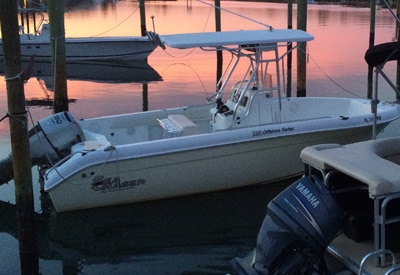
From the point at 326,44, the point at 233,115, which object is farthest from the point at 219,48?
the point at 326,44

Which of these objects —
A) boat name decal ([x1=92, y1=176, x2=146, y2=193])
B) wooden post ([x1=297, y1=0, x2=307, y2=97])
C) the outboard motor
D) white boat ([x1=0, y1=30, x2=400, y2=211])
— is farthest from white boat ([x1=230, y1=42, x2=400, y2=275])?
wooden post ([x1=297, y1=0, x2=307, y2=97])

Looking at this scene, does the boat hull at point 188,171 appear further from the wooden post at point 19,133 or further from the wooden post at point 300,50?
the wooden post at point 300,50

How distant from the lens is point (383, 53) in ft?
15.2

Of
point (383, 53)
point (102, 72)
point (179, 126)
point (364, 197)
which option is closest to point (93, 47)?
point (102, 72)

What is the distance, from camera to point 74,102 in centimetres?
1538

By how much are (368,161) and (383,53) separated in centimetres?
108

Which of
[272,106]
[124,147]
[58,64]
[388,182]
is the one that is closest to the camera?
[388,182]

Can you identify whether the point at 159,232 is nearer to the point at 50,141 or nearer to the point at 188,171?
the point at 188,171

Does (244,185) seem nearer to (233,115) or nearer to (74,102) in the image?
(233,115)

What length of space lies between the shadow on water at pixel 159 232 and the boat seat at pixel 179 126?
35.9 inches

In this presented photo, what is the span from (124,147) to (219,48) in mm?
2007

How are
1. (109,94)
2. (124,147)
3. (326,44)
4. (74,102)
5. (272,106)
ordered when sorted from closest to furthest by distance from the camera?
(124,147) < (272,106) < (74,102) < (109,94) < (326,44)

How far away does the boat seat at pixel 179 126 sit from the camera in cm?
780

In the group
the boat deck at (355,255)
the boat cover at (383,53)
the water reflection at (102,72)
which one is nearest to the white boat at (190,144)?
the boat cover at (383,53)
